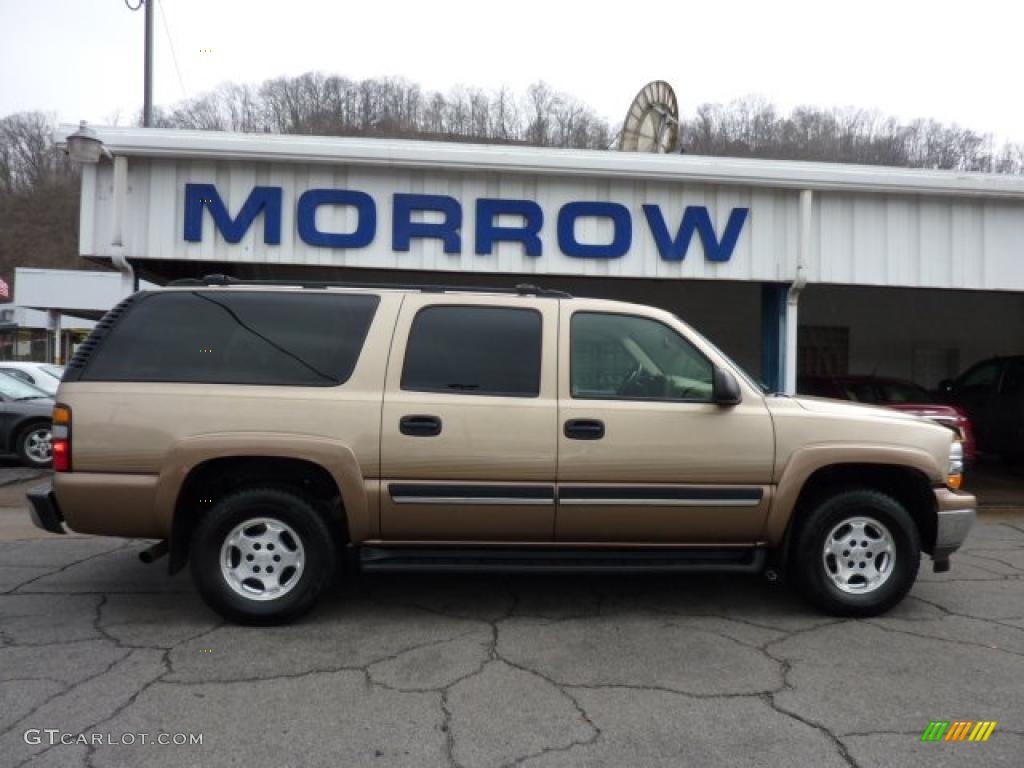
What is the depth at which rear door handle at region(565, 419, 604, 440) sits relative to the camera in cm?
439

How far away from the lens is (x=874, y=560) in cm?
470

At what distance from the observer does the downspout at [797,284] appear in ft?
28.4

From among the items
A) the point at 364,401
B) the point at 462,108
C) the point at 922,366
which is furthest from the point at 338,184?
the point at 462,108

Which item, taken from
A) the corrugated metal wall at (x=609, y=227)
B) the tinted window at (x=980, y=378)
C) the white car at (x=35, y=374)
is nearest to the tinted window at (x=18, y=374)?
the white car at (x=35, y=374)

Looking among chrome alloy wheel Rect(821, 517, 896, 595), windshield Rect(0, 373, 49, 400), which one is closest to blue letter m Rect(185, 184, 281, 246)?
windshield Rect(0, 373, 49, 400)

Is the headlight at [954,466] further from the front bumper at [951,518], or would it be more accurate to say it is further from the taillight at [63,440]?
the taillight at [63,440]

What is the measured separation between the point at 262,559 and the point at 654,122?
1068cm

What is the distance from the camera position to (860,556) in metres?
4.68

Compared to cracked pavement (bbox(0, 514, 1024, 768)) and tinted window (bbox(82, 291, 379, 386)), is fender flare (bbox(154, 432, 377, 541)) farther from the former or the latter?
cracked pavement (bbox(0, 514, 1024, 768))

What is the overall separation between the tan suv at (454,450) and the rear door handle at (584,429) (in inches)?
0.4

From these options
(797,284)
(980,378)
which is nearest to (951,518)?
(797,284)

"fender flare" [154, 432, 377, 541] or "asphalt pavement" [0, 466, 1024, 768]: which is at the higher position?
"fender flare" [154, 432, 377, 541]

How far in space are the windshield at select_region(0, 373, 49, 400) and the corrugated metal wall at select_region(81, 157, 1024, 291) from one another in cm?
443

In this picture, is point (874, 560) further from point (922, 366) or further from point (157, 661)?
point (922, 366)
